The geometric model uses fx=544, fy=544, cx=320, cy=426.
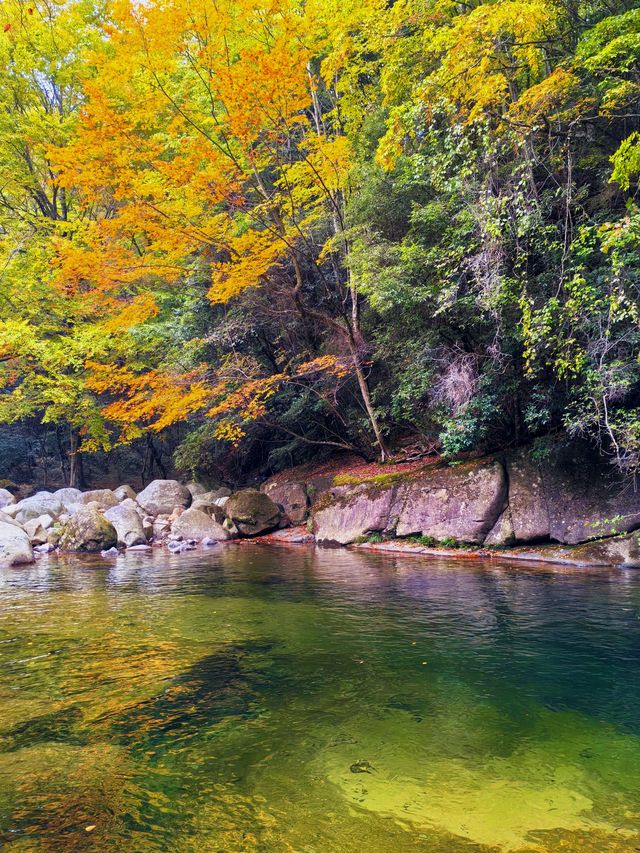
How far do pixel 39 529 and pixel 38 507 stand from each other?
2322 millimetres

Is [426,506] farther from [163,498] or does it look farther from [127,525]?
[163,498]

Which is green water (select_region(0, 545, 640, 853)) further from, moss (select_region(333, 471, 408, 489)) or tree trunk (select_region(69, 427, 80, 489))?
tree trunk (select_region(69, 427, 80, 489))

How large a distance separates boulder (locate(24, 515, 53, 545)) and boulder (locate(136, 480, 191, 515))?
313 cm

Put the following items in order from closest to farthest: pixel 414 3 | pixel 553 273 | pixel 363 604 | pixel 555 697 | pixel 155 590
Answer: pixel 555 697 → pixel 363 604 → pixel 155 590 → pixel 553 273 → pixel 414 3

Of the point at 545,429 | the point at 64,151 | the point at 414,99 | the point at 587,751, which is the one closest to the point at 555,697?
the point at 587,751

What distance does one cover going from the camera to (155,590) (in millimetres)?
8641

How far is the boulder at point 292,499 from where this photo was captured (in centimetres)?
1677

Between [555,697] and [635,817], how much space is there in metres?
1.48

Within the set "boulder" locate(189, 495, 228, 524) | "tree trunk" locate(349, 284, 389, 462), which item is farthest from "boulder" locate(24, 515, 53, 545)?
"tree trunk" locate(349, 284, 389, 462)

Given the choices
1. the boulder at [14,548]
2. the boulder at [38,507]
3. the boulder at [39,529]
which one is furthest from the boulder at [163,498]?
the boulder at [14,548]

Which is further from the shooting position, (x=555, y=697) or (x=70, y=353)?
(x=70, y=353)

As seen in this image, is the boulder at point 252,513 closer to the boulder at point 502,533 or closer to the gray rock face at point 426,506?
the gray rock face at point 426,506

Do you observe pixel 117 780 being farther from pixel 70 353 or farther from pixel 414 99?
pixel 70 353

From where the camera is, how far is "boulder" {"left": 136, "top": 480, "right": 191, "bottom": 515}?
18.5 m
